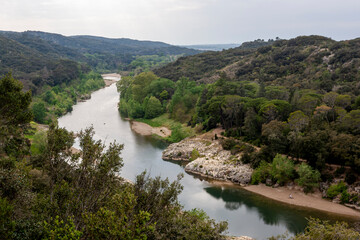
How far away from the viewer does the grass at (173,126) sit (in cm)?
5581

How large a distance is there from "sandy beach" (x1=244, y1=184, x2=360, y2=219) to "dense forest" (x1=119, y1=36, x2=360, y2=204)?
108 centimetres

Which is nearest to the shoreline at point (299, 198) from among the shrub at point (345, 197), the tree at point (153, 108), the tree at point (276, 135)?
the shrub at point (345, 197)

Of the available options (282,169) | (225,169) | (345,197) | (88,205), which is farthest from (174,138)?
(88,205)

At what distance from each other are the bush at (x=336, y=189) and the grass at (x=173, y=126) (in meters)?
27.4

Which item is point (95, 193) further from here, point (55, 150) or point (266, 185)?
point (266, 185)

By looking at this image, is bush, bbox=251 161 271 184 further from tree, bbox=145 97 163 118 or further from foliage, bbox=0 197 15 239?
tree, bbox=145 97 163 118

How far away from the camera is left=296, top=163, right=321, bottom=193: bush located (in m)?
32.5

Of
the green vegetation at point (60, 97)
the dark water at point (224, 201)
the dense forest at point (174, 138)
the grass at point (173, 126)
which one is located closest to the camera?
the dense forest at point (174, 138)

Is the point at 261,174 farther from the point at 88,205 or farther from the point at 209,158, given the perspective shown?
the point at 88,205

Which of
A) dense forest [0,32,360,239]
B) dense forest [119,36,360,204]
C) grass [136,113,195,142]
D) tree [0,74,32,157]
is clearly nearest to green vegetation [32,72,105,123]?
dense forest [0,32,360,239]

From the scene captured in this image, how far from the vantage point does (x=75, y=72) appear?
115688 millimetres

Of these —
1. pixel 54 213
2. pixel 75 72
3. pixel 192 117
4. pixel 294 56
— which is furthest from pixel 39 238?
pixel 75 72

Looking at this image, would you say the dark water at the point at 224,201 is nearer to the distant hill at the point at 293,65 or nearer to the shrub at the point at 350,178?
the shrub at the point at 350,178

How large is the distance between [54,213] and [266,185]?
92.9ft
